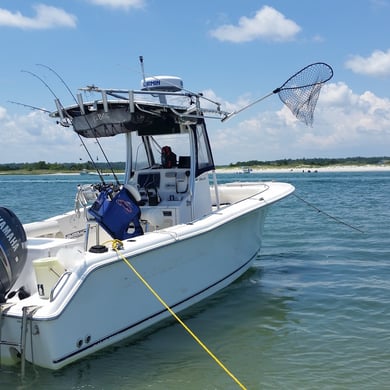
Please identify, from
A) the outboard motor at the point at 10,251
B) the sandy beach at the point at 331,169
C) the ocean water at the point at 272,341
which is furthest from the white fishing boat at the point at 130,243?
the sandy beach at the point at 331,169

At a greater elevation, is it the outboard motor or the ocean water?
the outboard motor

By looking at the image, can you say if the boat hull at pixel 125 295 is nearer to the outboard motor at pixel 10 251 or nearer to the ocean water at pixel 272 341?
the ocean water at pixel 272 341

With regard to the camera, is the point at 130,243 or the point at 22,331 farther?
the point at 130,243

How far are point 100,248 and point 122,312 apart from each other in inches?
27.2

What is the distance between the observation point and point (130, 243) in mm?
5152

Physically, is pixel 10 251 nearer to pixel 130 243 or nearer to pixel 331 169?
pixel 130 243

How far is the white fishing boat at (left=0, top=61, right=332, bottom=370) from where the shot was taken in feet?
14.5

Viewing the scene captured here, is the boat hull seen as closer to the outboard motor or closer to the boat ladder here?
the boat ladder

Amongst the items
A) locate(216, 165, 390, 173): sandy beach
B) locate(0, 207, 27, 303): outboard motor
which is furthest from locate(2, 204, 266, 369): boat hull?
locate(216, 165, 390, 173): sandy beach

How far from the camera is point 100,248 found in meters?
4.82

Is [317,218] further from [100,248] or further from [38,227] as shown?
[100,248]

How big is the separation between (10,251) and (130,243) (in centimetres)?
114

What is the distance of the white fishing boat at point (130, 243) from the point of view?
Result: 4.41 meters

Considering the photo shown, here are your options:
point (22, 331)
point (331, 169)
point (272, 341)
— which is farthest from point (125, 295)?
point (331, 169)
